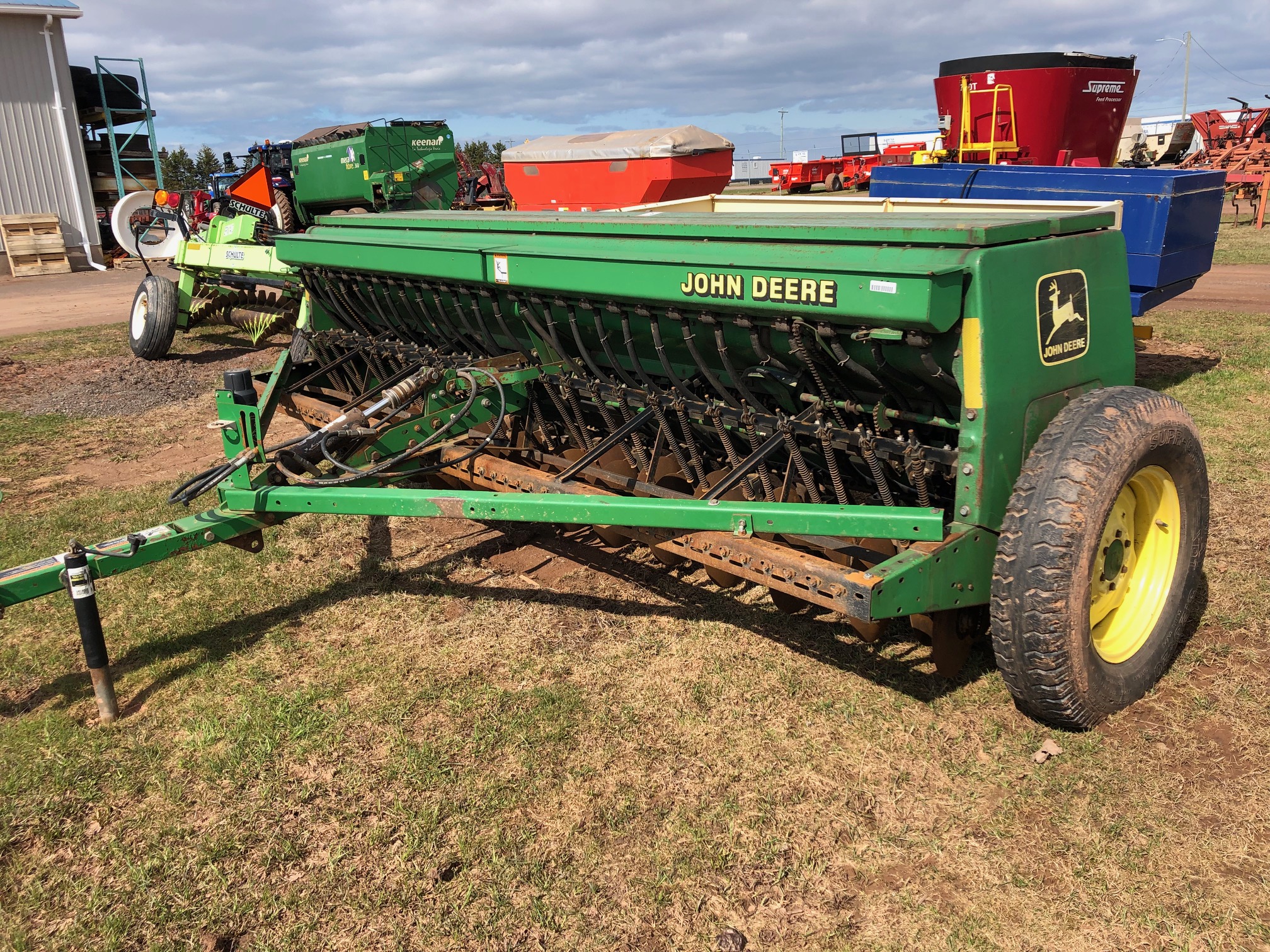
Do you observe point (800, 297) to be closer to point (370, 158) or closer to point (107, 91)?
point (370, 158)

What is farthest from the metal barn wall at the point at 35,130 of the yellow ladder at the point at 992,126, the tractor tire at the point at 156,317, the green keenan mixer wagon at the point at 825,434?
the green keenan mixer wagon at the point at 825,434

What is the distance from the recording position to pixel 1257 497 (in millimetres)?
4621

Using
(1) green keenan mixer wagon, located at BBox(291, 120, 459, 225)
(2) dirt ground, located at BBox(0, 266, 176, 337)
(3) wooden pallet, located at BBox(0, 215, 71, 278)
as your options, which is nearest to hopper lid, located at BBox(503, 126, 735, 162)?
(1) green keenan mixer wagon, located at BBox(291, 120, 459, 225)

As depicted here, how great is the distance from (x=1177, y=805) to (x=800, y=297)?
1.80 m

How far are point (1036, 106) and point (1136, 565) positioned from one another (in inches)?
270

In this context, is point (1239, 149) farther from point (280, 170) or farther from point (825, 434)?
point (825, 434)

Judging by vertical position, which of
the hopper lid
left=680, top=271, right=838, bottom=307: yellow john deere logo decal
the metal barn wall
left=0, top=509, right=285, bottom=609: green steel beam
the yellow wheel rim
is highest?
the metal barn wall

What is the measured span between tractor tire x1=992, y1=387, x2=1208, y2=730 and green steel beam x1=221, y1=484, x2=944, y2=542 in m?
0.28

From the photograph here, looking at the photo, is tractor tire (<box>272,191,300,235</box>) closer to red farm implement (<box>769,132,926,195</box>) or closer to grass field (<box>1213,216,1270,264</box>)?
grass field (<box>1213,216,1270,264</box>)

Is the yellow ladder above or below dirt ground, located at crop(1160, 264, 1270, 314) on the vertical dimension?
above

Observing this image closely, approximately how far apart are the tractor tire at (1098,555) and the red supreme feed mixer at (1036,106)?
6198mm

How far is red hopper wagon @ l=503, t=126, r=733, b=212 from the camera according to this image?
11.5m

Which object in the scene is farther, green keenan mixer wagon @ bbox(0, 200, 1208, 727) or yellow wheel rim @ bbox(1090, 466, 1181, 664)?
yellow wheel rim @ bbox(1090, 466, 1181, 664)

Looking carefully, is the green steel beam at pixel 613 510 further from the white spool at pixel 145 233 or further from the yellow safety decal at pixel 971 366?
the white spool at pixel 145 233
